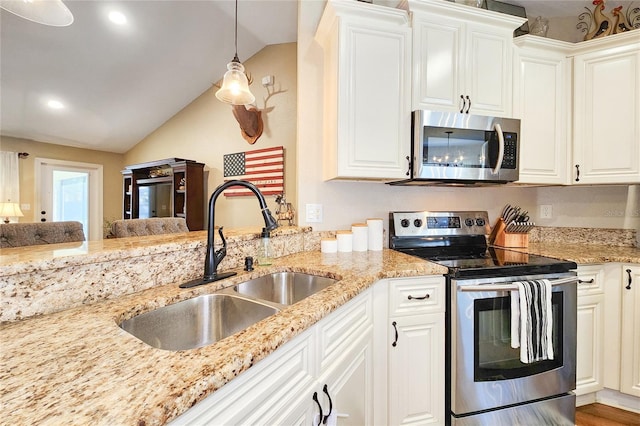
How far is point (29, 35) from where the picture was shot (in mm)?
3002

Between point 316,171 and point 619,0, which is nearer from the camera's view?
point 316,171

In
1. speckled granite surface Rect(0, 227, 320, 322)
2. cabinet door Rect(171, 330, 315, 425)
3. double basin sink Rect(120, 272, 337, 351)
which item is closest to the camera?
cabinet door Rect(171, 330, 315, 425)

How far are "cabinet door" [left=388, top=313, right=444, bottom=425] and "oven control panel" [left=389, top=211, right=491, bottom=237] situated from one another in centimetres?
71

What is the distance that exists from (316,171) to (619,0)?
2646 mm

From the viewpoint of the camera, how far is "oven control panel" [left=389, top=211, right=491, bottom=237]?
200 cm

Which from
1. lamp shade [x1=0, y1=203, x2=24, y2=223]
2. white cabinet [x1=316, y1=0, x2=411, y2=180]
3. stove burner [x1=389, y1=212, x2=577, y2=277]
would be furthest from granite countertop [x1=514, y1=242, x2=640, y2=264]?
lamp shade [x1=0, y1=203, x2=24, y2=223]

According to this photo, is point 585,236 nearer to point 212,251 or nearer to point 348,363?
point 348,363

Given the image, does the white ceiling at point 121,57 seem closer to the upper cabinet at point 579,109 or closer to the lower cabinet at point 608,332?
the upper cabinet at point 579,109

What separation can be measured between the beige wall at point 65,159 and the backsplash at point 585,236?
7.06 m

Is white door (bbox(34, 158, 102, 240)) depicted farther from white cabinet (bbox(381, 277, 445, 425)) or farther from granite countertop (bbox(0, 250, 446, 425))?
white cabinet (bbox(381, 277, 445, 425))

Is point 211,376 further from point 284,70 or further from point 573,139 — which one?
point 284,70

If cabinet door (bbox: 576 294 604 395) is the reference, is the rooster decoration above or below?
above

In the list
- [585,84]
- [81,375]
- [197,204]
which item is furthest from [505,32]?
[197,204]

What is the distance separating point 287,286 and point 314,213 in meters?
0.70
